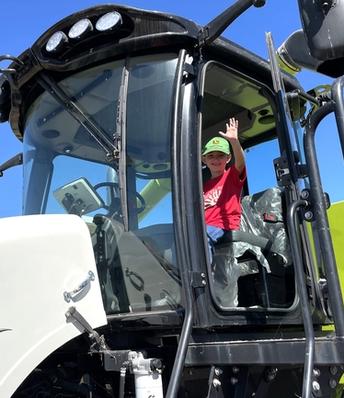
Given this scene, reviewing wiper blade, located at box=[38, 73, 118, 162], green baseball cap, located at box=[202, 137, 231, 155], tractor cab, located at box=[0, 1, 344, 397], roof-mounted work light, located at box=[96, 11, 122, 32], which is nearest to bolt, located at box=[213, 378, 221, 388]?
tractor cab, located at box=[0, 1, 344, 397]

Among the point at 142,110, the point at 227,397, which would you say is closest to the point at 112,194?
the point at 142,110

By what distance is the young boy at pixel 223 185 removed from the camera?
329cm

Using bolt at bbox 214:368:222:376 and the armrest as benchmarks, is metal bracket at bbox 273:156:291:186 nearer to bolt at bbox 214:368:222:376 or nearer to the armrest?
the armrest

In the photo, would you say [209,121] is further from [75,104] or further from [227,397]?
[227,397]

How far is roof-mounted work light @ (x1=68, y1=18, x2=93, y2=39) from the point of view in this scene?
307 centimetres

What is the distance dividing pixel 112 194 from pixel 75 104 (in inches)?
23.7

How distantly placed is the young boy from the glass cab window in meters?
0.07

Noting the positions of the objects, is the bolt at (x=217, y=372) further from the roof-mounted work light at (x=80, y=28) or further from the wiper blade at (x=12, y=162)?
the wiper blade at (x=12, y=162)

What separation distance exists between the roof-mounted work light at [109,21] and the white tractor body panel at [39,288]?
1.08 meters

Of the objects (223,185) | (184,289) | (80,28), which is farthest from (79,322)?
(80,28)

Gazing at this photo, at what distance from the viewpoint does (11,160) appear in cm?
423

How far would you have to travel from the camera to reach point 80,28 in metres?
3.10

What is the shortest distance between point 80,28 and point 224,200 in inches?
50.0

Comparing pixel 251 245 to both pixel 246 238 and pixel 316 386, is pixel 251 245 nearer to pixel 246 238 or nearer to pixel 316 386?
pixel 246 238
